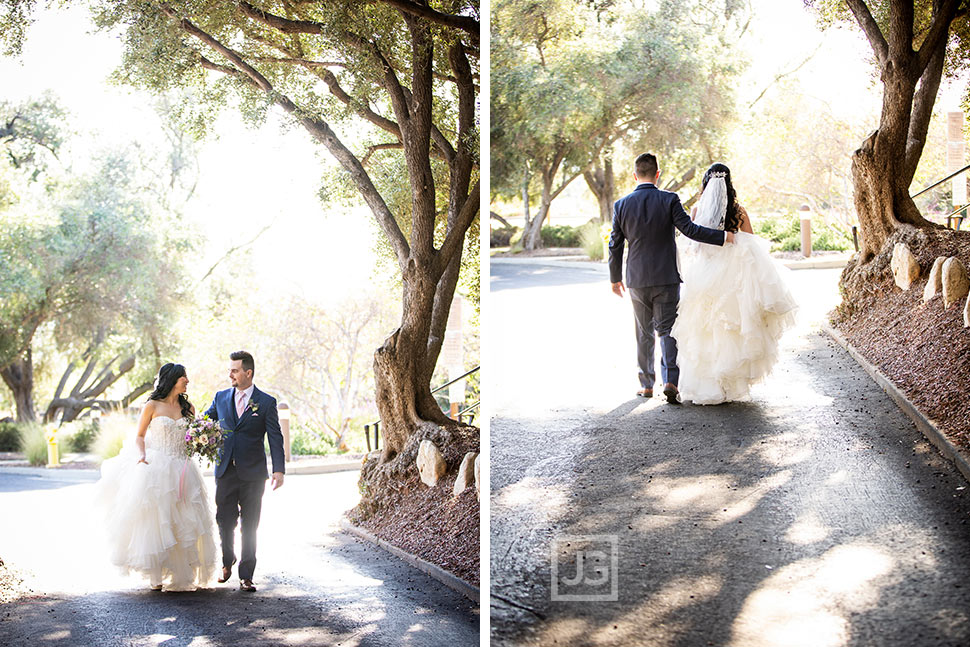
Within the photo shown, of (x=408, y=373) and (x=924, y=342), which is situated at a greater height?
(x=924, y=342)

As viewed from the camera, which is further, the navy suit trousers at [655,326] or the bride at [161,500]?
the bride at [161,500]

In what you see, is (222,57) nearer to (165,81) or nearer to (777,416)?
(165,81)

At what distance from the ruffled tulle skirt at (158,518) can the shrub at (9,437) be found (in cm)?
38

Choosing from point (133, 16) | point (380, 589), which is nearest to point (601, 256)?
point (380, 589)

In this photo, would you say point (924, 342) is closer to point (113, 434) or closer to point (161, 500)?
point (161, 500)

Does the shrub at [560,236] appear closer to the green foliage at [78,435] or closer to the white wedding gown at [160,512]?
the white wedding gown at [160,512]

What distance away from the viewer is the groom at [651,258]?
312cm

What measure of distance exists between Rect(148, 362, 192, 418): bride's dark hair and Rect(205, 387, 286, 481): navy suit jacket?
113mm

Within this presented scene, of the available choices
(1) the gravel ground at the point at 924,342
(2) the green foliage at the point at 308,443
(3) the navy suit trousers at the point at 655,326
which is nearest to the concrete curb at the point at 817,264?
(1) the gravel ground at the point at 924,342

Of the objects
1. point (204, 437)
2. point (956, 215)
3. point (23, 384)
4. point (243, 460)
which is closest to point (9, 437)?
point (23, 384)

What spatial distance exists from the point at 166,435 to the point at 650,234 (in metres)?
2.15

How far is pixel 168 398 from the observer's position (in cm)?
368

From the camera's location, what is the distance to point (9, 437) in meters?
3.68

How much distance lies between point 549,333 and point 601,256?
1.14ft
